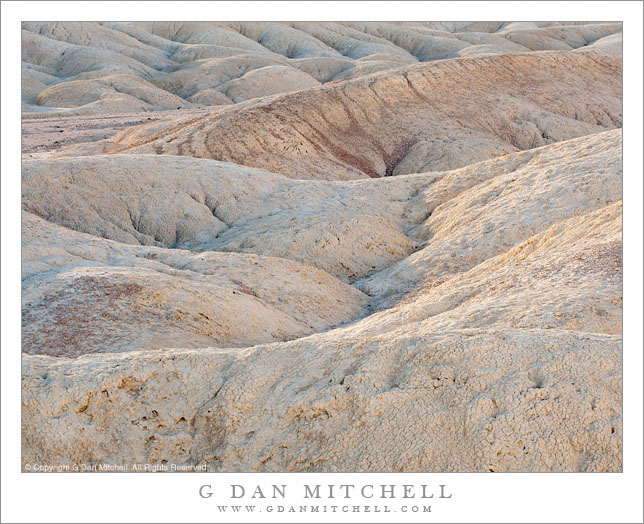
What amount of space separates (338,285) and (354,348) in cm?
442

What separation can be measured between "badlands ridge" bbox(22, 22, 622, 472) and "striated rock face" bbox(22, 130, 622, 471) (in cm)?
2

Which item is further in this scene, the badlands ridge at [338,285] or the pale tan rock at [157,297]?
the pale tan rock at [157,297]

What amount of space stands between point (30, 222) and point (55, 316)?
96.2 inches

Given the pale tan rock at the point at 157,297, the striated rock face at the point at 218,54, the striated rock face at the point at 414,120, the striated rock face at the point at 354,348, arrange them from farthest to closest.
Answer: the striated rock face at the point at 218,54 < the striated rock face at the point at 414,120 < the pale tan rock at the point at 157,297 < the striated rock face at the point at 354,348

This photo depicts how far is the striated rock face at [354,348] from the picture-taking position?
3.67 m

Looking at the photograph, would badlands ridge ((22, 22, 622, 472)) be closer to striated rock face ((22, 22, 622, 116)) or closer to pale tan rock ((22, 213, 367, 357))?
pale tan rock ((22, 213, 367, 357))

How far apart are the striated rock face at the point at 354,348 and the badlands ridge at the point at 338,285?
2 centimetres

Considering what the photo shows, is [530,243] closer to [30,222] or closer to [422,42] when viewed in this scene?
[30,222]

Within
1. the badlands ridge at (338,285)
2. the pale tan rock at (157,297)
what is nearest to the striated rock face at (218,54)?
the badlands ridge at (338,285)

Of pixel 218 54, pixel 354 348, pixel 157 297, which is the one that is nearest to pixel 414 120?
pixel 157 297

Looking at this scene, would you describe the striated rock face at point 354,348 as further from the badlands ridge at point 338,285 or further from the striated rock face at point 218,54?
the striated rock face at point 218,54

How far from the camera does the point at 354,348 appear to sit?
4238 mm

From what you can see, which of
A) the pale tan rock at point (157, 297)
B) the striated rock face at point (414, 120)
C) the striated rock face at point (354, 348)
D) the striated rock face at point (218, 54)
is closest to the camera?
the striated rock face at point (354, 348)

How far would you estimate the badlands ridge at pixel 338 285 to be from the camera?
12.3ft
